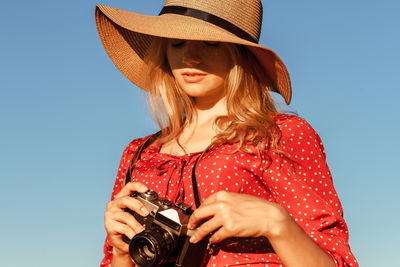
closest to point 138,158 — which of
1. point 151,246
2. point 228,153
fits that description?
point 228,153

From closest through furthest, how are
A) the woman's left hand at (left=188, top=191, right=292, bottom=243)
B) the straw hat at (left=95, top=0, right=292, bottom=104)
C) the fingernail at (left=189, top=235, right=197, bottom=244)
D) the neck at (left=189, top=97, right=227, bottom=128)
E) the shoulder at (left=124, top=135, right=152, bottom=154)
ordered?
the woman's left hand at (left=188, top=191, right=292, bottom=243), the fingernail at (left=189, top=235, right=197, bottom=244), the straw hat at (left=95, top=0, right=292, bottom=104), the neck at (left=189, top=97, right=227, bottom=128), the shoulder at (left=124, top=135, right=152, bottom=154)

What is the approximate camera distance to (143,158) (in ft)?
10.8

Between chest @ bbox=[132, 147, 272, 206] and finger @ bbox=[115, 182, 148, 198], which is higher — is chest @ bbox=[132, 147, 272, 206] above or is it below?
above

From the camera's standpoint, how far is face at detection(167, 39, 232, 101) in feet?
10.4

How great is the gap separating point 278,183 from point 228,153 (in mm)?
292

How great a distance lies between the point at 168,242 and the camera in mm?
2551

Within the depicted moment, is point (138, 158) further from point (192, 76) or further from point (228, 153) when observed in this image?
point (228, 153)

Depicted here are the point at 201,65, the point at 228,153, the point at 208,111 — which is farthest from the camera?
the point at 208,111

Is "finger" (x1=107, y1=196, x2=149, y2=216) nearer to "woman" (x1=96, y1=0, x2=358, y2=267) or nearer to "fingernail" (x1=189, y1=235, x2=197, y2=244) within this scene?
"woman" (x1=96, y1=0, x2=358, y2=267)

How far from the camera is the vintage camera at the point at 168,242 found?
2.54m

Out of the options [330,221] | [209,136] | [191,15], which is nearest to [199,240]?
[330,221]

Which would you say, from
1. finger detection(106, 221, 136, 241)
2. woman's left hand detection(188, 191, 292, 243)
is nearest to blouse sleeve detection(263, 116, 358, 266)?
woman's left hand detection(188, 191, 292, 243)

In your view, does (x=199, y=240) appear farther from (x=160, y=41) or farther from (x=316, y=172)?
(x=160, y=41)

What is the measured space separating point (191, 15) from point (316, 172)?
3.80 feet
